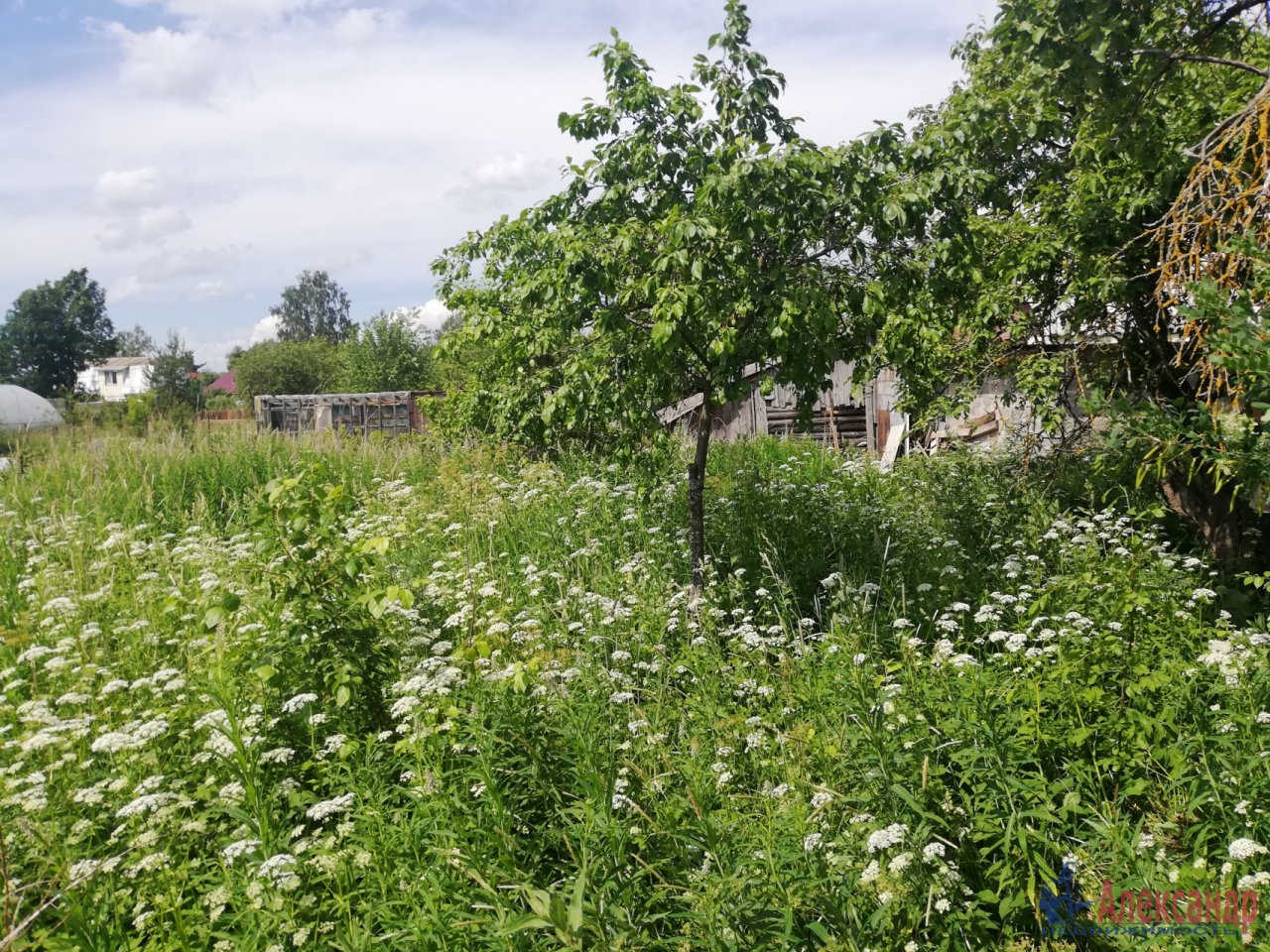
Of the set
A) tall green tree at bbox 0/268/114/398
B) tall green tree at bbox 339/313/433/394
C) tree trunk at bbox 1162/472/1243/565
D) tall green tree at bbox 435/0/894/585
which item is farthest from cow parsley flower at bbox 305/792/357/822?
→ tall green tree at bbox 0/268/114/398

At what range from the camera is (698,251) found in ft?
15.3

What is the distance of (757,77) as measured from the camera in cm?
529

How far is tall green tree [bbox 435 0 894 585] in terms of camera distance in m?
4.65

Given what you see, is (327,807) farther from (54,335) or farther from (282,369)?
(54,335)

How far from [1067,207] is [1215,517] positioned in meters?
2.71

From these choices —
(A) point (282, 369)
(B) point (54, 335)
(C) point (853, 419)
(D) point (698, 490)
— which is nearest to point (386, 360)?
(A) point (282, 369)

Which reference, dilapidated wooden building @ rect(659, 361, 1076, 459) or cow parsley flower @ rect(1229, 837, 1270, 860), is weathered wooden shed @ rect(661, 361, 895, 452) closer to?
dilapidated wooden building @ rect(659, 361, 1076, 459)

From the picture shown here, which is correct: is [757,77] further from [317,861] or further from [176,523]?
[176,523]

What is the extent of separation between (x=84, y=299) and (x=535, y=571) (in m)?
66.1

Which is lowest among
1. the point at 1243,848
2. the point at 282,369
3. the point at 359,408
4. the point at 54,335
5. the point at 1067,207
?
the point at 1243,848

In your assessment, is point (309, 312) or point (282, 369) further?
point (309, 312)

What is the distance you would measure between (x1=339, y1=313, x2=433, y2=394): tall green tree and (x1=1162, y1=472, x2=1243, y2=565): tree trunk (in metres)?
30.0

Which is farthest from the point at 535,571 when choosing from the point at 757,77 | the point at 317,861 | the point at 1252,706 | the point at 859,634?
the point at 1252,706

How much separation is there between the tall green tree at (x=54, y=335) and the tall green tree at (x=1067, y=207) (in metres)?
63.8
